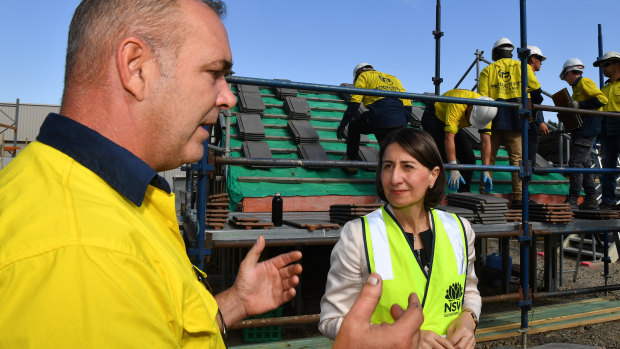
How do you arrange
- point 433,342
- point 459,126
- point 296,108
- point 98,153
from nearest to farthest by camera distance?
1. point 98,153
2. point 433,342
3. point 459,126
4. point 296,108

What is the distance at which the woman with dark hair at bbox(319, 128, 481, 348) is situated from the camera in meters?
2.03

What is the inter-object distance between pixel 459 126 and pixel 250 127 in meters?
3.23

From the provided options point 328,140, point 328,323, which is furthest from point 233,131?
point 328,323

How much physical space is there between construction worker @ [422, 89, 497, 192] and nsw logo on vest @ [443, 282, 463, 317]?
11.5 feet

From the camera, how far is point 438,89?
9859 mm

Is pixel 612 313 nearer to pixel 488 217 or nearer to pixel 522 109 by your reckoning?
pixel 488 217

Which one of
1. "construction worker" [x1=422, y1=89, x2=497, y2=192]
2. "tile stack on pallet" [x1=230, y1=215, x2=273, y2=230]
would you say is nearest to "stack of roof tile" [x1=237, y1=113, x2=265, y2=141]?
"construction worker" [x1=422, y1=89, x2=497, y2=192]

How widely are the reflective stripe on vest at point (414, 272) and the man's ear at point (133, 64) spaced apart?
4.42ft

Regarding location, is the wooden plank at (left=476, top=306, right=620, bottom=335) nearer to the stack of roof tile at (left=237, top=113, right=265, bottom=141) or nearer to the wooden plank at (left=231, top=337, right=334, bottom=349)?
the wooden plank at (left=231, top=337, right=334, bottom=349)

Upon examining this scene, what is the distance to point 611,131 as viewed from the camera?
6184 mm

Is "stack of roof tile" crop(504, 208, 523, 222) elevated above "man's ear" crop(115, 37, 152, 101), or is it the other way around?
"man's ear" crop(115, 37, 152, 101)

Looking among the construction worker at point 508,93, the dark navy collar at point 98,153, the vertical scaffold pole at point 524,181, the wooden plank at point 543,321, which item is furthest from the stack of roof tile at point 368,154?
the dark navy collar at point 98,153

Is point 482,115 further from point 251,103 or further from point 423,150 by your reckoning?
point 251,103

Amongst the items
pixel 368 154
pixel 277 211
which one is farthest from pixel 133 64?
pixel 368 154
